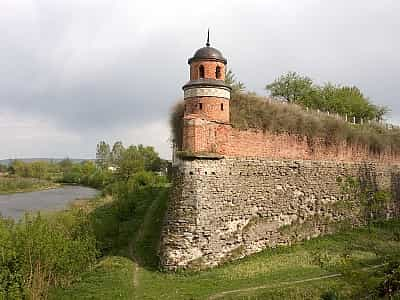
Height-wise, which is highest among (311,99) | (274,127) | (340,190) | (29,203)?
(311,99)

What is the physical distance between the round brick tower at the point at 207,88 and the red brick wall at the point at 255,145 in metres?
0.38

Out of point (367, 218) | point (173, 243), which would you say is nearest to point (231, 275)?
point (173, 243)

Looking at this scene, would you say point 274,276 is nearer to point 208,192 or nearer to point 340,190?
point 208,192

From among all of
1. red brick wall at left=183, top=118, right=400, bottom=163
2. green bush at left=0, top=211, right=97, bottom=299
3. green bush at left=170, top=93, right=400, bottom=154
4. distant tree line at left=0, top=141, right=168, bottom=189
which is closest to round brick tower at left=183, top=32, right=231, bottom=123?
red brick wall at left=183, top=118, right=400, bottom=163

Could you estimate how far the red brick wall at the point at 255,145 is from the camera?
13.5 m

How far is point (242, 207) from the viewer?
1413cm

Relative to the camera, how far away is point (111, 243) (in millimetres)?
18797

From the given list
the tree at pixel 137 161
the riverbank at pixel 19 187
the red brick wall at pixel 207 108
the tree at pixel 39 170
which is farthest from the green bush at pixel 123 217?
the tree at pixel 39 170

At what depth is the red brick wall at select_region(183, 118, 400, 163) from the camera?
13516 millimetres

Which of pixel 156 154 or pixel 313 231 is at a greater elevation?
pixel 156 154

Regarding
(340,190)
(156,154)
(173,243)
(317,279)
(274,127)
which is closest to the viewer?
(317,279)

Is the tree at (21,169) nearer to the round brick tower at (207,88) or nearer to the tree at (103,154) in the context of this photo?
the tree at (103,154)

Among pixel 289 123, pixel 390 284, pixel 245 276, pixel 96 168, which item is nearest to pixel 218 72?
pixel 289 123

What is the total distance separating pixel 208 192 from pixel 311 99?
63.8 ft
